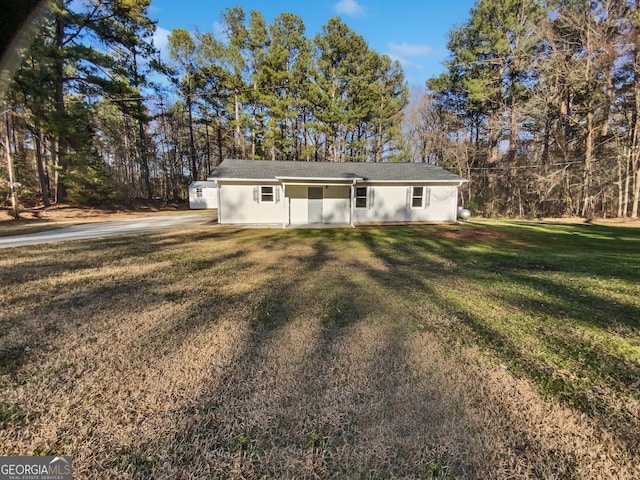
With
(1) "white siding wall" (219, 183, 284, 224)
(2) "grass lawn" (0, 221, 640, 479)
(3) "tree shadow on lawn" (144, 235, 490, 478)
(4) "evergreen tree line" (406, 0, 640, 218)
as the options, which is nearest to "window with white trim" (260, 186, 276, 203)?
(1) "white siding wall" (219, 183, 284, 224)

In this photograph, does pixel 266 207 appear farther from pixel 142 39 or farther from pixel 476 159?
pixel 476 159

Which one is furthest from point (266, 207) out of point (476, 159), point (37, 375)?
point (476, 159)

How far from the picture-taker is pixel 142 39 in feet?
60.0

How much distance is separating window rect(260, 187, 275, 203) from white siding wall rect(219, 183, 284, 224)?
0.60ft

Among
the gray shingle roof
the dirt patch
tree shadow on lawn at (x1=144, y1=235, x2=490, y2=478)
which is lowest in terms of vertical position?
tree shadow on lawn at (x1=144, y1=235, x2=490, y2=478)

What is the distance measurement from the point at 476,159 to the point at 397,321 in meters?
24.0

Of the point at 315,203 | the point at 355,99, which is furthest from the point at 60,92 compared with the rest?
the point at 355,99

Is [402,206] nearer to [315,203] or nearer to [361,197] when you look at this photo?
[361,197]

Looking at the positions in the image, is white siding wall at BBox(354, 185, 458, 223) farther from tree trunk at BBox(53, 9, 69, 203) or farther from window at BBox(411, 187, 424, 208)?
tree trunk at BBox(53, 9, 69, 203)

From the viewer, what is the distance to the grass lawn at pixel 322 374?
1.71 m

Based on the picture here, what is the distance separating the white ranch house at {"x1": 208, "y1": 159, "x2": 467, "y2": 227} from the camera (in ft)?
41.8

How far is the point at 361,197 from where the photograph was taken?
13703mm

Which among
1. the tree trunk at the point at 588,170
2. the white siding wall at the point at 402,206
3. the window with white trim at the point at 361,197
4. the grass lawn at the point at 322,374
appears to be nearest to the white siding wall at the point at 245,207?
the window with white trim at the point at 361,197

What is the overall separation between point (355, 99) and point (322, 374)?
→ 2471cm
